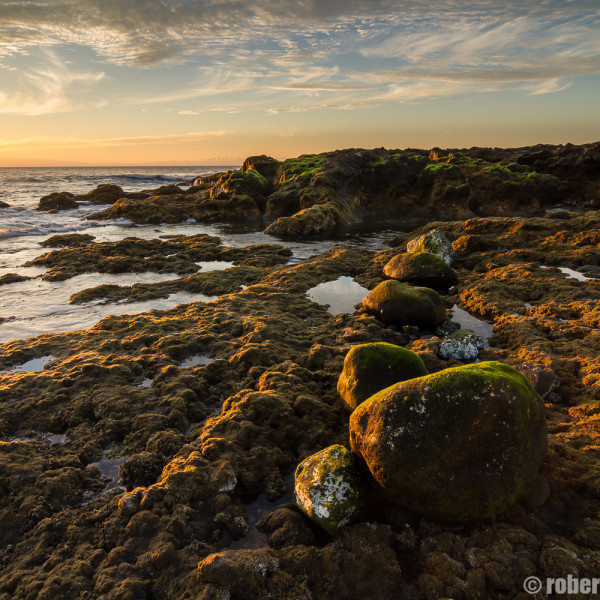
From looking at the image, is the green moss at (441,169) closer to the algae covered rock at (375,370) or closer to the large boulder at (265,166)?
the large boulder at (265,166)

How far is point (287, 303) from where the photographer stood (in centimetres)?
1260

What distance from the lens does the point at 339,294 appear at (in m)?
13.9

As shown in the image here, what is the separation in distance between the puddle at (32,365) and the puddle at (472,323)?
410 inches

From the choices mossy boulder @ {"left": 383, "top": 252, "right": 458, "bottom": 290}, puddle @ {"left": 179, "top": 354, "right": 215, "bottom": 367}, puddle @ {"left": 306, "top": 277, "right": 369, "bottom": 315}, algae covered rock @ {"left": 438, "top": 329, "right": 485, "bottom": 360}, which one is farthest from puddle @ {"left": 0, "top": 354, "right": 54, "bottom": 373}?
mossy boulder @ {"left": 383, "top": 252, "right": 458, "bottom": 290}

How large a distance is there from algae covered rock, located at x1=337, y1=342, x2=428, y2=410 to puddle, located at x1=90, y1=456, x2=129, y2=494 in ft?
12.2

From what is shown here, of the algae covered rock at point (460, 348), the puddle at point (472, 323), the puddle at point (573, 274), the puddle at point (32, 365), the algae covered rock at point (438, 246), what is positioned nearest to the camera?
the algae covered rock at point (460, 348)

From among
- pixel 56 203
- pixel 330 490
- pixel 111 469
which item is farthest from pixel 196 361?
pixel 56 203

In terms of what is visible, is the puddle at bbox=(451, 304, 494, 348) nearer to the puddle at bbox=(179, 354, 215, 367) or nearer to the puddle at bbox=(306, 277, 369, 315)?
the puddle at bbox=(306, 277, 369, 315)

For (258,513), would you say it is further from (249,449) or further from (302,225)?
(302,225)

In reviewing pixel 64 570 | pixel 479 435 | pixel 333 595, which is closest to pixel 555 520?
pixel 479 435

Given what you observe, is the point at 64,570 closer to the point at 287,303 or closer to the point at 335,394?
Answer: the point at 335,394

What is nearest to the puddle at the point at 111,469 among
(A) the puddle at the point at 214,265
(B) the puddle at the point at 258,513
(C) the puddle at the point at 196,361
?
(B) the puddle at the point at 258,513

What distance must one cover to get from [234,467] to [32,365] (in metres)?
6.22

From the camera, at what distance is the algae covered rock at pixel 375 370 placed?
632 cm
